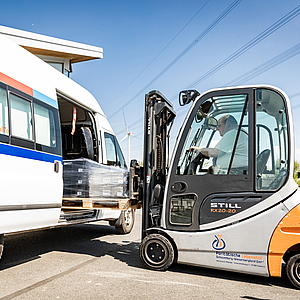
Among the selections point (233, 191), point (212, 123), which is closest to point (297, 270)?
point (233, 191)

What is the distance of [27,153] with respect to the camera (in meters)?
4.33

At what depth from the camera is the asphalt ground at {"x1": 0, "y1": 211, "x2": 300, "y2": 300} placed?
368 cm

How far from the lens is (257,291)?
3.85 meters

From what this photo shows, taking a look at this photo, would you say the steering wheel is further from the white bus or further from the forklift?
the white bus

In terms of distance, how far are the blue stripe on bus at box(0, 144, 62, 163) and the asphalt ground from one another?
157cm

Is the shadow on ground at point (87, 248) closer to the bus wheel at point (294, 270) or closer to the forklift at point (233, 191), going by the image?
the bus wheel at point (294, 270)

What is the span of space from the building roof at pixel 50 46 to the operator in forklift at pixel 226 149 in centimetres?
A: 1185

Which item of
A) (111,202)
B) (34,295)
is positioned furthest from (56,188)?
(34,295)

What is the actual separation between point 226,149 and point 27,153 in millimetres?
2642

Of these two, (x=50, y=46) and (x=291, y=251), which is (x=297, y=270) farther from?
(x=50, y=46)

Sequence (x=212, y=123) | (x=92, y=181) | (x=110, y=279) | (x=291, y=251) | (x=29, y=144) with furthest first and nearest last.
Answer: (x=92, y=181) < (x=212, y=123) < (x=29, y=144) < (x=110, y=279) < (x=291, y=251)

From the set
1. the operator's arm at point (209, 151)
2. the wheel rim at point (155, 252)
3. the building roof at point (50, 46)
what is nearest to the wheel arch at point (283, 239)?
the operator's arm at point (209, 151)

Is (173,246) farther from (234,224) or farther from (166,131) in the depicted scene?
(166,131)

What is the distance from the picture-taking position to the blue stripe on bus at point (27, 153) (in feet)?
13.0
